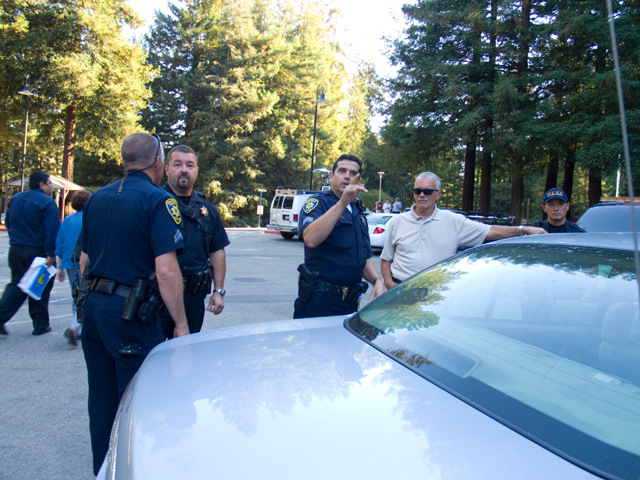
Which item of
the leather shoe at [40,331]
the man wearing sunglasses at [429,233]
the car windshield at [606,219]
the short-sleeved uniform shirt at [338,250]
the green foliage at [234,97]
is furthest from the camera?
the green foliage at [234,97]

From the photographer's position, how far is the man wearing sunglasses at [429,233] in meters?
4.09

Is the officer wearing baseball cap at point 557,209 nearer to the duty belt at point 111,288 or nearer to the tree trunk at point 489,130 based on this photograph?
the duty belt at point 111,288

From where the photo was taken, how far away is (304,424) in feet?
5.05

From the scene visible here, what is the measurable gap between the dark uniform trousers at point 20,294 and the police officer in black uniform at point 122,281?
3.50 metres

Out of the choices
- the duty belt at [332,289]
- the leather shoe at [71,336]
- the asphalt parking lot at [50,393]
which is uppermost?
the duty belt at [332,289]

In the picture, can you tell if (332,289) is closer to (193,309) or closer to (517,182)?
(193,309)

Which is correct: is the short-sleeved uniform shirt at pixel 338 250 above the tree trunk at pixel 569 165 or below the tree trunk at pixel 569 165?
below

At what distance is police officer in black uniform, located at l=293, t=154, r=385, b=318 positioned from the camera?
3.65 metres

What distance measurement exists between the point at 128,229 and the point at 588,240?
214 cm

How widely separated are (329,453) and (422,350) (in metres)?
0.78

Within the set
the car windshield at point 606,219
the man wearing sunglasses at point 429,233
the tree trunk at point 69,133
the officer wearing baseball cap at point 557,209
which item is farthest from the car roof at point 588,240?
the tree trunk at point 69,133

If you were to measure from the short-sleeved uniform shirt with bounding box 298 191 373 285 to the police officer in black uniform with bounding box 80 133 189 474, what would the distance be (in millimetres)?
1147

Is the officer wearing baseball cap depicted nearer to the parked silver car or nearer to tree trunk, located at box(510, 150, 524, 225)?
the parked silver car

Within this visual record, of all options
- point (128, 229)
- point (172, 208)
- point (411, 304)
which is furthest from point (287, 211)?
point (411, 304)
